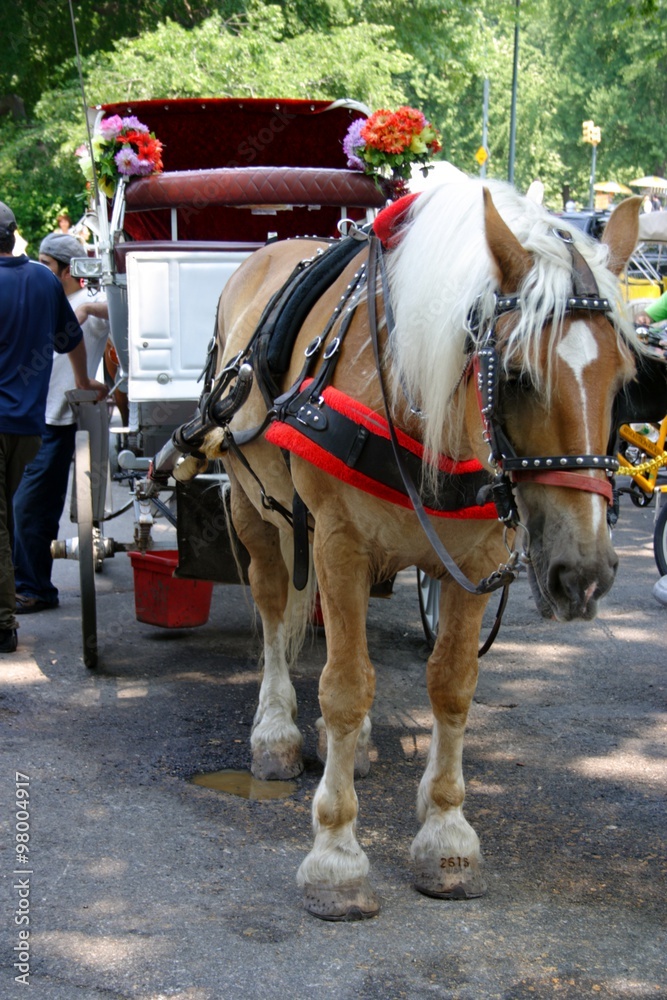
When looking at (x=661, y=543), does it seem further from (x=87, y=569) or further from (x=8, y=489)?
(x=8, y=489)

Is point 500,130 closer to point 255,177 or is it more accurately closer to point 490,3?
point 490,3

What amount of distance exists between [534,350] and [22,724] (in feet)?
10.1

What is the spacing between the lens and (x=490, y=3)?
18.1 meters

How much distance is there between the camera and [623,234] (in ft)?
9.02

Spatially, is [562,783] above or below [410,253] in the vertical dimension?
below

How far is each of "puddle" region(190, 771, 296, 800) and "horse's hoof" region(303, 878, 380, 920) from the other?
33.4 inches

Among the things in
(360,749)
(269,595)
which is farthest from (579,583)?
(269,595)

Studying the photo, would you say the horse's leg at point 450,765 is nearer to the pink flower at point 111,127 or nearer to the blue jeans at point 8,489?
the blue jeans at point 8,489

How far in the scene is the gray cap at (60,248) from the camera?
22.1 ft

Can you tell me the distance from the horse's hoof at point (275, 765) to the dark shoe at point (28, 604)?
2.62 m

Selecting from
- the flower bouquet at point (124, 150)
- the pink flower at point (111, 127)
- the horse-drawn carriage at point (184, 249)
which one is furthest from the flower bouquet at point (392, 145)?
the pink flower at point (111, 127)

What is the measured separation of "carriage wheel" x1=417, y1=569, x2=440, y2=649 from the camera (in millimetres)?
5480

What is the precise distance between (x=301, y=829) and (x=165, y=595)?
2.10m

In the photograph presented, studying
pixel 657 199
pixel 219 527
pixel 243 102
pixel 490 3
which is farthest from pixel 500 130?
pixel 219 527
